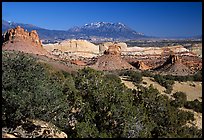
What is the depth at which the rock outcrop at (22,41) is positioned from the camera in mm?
51509

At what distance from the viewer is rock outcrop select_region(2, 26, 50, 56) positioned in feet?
169

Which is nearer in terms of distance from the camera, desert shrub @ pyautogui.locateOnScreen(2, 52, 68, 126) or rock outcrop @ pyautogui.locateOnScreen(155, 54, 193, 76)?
desert shrub @ pyautogui.locateOnScreen(2, 52, 68, 126)

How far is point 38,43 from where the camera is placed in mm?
55281

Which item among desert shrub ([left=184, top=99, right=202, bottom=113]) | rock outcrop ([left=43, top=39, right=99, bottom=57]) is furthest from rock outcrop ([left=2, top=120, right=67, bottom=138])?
rock outcrop ([left=43, top=39, right=99, bottom=57])

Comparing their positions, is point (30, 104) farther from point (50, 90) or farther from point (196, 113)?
point (196, 113)

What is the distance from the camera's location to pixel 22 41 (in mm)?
52844

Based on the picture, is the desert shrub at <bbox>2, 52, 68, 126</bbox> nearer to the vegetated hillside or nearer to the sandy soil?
the vegetated hillside

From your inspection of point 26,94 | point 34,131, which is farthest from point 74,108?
point 26,94

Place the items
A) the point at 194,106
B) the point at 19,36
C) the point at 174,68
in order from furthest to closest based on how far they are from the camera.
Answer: the point at 19,36 < the point at 174,68 < the point at 194,106

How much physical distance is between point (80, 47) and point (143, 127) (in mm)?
87378

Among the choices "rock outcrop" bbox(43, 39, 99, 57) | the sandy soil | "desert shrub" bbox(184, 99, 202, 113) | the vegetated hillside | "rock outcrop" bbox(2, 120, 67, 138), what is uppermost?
the vegetated hillside

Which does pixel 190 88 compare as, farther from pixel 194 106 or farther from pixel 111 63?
pixel 111 63

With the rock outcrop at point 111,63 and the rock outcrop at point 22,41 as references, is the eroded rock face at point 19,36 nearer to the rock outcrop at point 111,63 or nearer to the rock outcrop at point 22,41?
the rock outcrop at point 22,41

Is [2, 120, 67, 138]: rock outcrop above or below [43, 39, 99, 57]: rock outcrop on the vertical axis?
above
